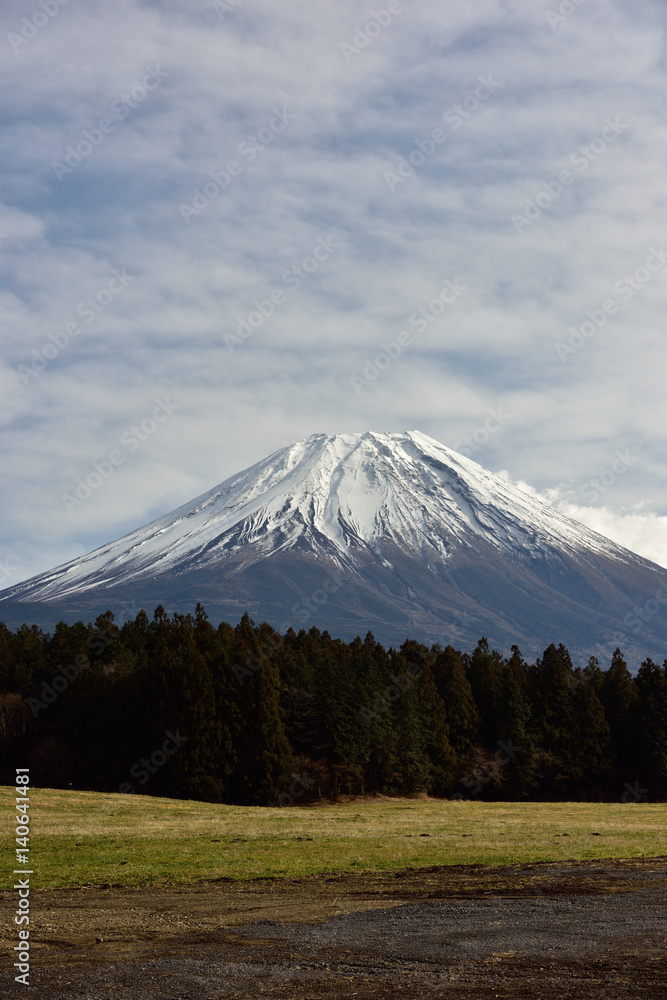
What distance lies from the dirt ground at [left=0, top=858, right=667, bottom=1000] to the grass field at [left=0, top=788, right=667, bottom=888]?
3.04 m

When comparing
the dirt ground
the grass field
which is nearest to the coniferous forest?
the grass field

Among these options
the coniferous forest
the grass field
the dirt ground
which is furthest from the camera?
the coniferous forest

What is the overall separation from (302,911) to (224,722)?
47.0 meters

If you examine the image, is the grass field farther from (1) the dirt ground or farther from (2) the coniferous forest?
(2) the coniferous forest

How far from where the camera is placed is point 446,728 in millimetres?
77250

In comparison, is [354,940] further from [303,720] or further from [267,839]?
[303,720]

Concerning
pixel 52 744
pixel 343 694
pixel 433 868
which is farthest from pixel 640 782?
pixel 433 868

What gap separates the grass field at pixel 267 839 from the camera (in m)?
25.6

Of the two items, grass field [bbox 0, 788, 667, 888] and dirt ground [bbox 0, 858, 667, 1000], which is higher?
dirt ground [bbox 0, 858, 667, 1000]

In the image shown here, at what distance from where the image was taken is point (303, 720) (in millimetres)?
70438

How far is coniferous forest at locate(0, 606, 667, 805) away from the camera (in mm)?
62656

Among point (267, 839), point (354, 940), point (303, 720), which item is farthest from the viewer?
point (303, 720)

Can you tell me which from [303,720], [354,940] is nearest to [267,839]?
[354,940]

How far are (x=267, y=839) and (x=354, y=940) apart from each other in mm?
19242
